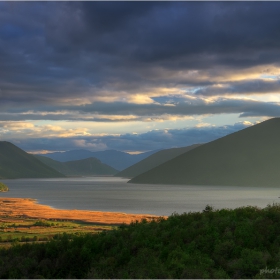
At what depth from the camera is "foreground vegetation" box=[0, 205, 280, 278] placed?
34844 mm

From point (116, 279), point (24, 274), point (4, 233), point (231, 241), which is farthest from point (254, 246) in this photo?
point (4, 233)

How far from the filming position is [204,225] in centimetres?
4328

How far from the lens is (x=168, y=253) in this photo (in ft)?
127

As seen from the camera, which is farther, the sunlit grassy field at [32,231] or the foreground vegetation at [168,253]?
the sunlit grassy field at [32,231]

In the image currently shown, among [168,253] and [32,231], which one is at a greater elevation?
[168,253]

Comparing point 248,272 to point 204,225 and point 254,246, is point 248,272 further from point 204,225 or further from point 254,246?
point 204,225

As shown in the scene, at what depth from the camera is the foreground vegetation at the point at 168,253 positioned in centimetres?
3484

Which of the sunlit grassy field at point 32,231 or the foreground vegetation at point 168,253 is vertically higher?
the foreground vegetation at point 168,253

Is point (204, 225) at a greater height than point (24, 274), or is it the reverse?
point (204, 225)

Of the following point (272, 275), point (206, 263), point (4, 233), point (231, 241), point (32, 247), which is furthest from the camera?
point (4, 233)

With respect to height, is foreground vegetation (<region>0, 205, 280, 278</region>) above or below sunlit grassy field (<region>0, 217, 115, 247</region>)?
above

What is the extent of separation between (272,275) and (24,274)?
18.9 meters

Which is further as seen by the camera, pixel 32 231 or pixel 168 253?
pixel 32 231

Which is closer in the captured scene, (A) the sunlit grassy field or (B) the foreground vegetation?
(B) the foreground vegetation
